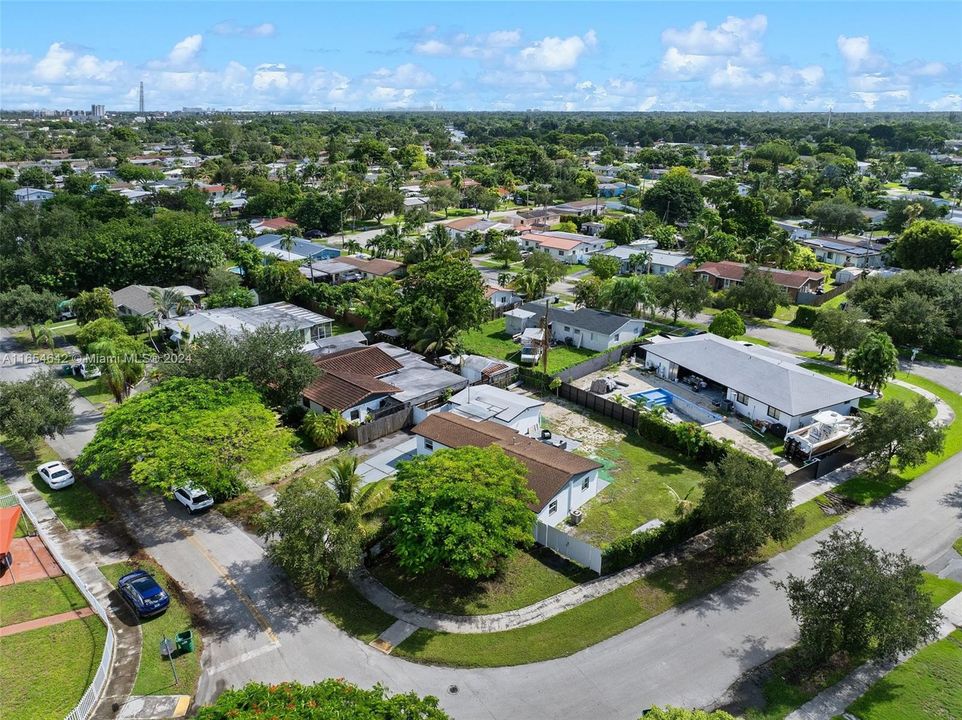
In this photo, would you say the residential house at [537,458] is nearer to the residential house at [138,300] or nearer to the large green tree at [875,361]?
the large green tree at [875,361]

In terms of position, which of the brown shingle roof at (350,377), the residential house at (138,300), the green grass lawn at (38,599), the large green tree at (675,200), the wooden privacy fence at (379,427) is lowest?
the green grass lawn at (38,599)

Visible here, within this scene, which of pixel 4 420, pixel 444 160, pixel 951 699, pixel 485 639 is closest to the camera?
pixel 951 699

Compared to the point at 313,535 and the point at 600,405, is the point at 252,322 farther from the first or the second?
the point at 313,535

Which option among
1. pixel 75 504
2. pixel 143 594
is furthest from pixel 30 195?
pixel 143 594

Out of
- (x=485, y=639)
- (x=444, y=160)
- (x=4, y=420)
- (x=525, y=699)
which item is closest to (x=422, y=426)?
(x=485, y=639)

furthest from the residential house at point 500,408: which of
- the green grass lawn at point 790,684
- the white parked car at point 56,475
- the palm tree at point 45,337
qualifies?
the palm tree at point 45,337

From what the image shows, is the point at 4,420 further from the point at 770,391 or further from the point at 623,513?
the point at 770,391
